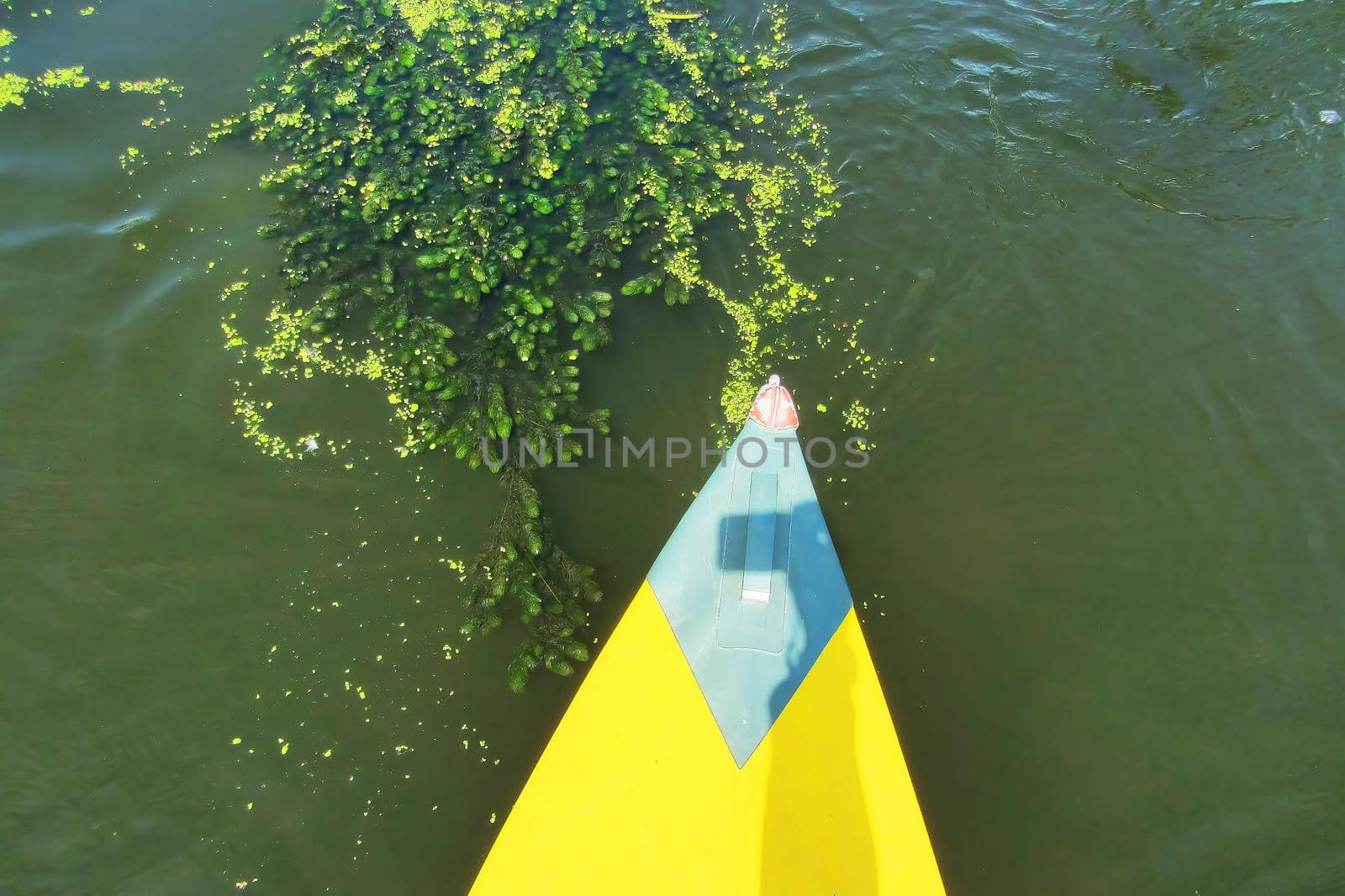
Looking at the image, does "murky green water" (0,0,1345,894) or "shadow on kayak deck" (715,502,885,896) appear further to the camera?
"murky green water" (0,0,1345,894)

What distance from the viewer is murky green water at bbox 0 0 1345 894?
4375 millimetres

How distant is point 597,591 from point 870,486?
2442mm

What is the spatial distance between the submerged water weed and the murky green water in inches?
13.9

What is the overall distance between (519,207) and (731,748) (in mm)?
5537

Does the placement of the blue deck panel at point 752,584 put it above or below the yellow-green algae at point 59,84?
below

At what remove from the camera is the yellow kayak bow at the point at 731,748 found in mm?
3656

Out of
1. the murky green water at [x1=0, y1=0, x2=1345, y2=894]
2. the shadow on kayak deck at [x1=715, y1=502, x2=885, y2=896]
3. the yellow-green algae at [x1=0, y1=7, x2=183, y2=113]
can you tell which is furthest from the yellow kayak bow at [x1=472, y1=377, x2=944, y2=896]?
the yellow-green algae at [x1=0, y1=7, x2=183, y2=113]

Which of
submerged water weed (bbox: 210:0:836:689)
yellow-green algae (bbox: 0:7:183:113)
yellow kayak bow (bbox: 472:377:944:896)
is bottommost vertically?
yellow kayak bow (bbox: 472:377:944:896)

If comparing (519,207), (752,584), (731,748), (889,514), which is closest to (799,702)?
(731,748)

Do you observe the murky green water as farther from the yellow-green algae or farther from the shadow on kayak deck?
the shadow on kayak deck

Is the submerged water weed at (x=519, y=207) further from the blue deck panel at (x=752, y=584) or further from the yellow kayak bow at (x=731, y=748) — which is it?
the blue deck panel at (x=752, y=584)

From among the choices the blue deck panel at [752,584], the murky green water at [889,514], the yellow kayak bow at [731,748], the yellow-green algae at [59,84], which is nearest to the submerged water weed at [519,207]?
the murky green water at [889,514]

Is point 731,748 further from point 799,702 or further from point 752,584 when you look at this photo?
point 752,584

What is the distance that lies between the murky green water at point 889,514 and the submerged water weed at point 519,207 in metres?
0.35
